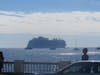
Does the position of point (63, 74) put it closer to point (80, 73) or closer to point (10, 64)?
point (80, 73)

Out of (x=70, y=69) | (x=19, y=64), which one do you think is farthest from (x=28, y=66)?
(x=70, y=69)

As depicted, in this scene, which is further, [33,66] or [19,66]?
[33,66]

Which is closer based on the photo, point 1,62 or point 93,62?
point 93,62

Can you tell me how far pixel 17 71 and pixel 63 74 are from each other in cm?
954

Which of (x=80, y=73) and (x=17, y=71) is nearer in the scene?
(x=80, y=73)

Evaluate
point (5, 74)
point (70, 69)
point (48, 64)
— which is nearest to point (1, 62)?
point (5, 74)

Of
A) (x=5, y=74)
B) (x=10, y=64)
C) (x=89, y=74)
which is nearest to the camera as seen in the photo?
(x=89, y=74)

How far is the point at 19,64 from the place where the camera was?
29.2 m

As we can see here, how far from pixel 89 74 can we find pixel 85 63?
25.4 inches

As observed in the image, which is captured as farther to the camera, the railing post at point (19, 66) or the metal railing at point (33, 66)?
the railing post at point (19, 66)

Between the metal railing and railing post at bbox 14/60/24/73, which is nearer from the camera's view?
the metal railing

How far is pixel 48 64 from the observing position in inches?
1152

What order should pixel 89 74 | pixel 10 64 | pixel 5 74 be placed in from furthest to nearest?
pixel 10 64, pixel 5 74, pixel 89 74

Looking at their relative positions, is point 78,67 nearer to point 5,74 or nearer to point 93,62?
point 93,62
